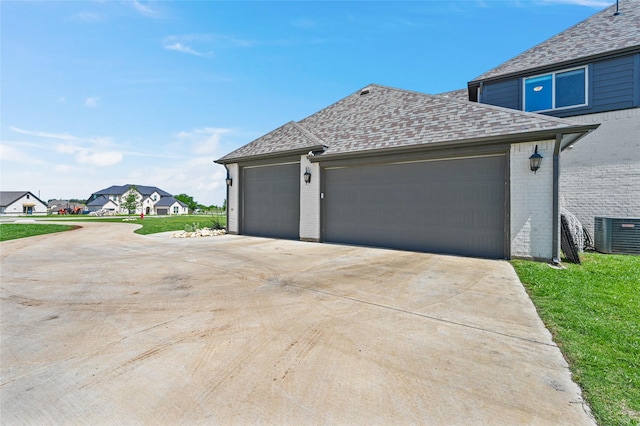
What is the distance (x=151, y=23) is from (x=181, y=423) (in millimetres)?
10943

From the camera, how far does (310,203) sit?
10.6m

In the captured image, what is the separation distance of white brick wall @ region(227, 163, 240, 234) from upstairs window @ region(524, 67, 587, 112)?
12.4 meters

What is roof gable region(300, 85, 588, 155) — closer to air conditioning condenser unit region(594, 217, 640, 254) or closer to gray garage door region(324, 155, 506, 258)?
gray garage door region(324, 155, 506, 258)

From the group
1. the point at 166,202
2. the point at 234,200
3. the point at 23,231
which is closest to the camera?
the point at 234,200

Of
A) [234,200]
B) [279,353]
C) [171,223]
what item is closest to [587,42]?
[279,353]

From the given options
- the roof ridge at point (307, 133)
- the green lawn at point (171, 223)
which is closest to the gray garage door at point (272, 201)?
the roof ridge at point (307, 133)

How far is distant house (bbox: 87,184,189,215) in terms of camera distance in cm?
6269

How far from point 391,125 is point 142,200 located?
65.1 metres

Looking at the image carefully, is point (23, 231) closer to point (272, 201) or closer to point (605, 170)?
point (272, 201)

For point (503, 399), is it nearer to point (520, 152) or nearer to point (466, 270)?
point (466, 270)

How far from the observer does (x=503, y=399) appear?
1.91 m

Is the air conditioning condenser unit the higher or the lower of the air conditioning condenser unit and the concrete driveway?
the higher

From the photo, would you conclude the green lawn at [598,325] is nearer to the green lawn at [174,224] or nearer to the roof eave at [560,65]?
the roof eave at [560,65]

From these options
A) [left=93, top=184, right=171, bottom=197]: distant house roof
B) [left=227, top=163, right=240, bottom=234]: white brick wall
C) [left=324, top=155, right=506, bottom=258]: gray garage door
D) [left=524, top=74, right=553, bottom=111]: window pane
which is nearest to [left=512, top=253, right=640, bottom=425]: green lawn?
[left=324, top=155, right=506, bottom=258]: gray garage door
